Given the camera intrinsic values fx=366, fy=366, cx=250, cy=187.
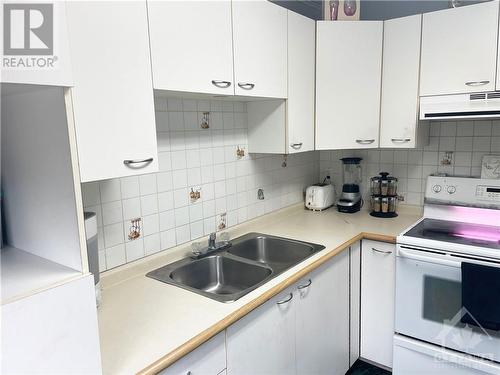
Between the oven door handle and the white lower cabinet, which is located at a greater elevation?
the oven door handle

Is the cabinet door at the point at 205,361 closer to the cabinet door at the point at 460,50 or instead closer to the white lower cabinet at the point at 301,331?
the white lower cabinet at the point at 301,331

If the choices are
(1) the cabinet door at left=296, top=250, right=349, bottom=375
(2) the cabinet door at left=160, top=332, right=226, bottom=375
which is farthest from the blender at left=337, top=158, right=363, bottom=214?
(2) the cabinet door at left=160, top=332, right=226, bottom=375

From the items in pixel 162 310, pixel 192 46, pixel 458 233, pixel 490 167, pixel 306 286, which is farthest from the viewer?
pixel 490 167

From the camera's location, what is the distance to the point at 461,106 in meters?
1.96

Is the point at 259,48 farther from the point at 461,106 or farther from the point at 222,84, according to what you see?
the point at 461,106

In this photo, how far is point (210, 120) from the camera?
200cm

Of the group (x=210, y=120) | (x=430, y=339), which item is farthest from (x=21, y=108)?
(x=430, y=339)

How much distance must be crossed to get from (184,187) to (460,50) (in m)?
1.65

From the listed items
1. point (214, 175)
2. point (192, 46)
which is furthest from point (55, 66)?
point (214, 175)

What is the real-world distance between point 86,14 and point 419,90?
1.80 metres

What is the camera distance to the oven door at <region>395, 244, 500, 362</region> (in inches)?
70.6

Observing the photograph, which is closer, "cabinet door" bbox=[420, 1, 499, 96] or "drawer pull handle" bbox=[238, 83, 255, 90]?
"drawer pull handle" bbox=[238, 83, 255, 90]

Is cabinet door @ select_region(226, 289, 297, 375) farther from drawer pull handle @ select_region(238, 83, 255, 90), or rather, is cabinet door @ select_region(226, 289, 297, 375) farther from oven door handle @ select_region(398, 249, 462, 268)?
drawer pull handle @ select_region(238, 83, 255, 90)

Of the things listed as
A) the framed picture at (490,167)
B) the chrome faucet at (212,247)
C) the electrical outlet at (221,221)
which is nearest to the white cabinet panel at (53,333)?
the chrome faucet at (212,247)
